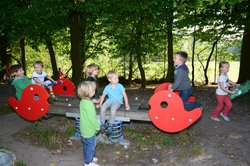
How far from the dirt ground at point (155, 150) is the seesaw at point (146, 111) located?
53 centimetres

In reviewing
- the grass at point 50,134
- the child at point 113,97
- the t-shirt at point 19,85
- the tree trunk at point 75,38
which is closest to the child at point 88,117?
the child at point 113,97

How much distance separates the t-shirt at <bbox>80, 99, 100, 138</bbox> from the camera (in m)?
4.95

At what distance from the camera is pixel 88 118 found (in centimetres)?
497

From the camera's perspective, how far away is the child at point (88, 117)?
195 inches

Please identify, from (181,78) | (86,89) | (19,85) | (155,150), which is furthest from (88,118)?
(19,85)

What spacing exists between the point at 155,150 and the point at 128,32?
1204 cm

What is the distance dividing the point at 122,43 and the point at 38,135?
11.6 m

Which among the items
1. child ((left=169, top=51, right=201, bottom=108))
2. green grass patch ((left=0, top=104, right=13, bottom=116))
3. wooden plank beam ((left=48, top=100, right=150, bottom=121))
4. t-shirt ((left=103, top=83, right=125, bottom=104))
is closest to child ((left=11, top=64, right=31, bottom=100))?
wooden plank beam ((left=48, top=100, right=150, bottom=121))

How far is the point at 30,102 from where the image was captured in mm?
7012

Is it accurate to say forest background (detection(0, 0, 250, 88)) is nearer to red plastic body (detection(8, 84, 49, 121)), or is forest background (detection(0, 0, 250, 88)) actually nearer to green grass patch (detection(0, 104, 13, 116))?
red plastic body (detection(8, 84, 49, 121))

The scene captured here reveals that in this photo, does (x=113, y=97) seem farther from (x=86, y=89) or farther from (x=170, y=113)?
(x=86, y=89)

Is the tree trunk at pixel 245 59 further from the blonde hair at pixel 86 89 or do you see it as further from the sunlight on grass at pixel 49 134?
the blonde hair at pixel 86 89

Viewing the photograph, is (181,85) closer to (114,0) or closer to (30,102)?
(30,102)

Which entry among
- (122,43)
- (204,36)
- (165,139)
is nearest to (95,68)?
(165,139)
